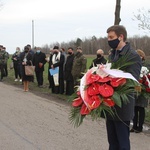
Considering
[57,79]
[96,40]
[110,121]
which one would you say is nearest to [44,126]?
[110,121]

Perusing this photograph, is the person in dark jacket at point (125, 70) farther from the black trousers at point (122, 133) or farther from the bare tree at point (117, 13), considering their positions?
the bare tree at point (117, 13)

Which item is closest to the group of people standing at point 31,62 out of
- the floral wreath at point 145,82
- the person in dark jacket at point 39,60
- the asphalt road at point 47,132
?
the person in dark jacket at point 39,60

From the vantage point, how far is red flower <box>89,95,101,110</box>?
141 inches

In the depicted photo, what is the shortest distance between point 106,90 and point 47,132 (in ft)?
11.4

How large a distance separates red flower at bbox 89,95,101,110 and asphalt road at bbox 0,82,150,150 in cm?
231

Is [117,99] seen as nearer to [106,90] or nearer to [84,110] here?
[106,90]

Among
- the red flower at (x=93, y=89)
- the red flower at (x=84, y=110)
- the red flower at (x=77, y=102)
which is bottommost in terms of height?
the red flower at (x=84, y=110)

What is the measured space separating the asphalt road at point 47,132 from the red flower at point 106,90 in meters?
2.39

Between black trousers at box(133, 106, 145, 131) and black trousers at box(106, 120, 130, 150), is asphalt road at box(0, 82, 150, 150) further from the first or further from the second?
black trousers at box(106, 120, 130, 150)

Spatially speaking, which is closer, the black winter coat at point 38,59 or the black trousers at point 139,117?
the black trousers at point 139,117

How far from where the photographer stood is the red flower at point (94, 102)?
3594mm

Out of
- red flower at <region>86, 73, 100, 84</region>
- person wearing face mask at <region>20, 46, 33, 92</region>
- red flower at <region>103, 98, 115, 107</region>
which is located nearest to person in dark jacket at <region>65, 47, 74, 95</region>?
person wearing face mask at <region>20, 46, 33, 92</region>

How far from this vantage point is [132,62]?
375 centimetres

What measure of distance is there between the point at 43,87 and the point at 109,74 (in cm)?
1174
